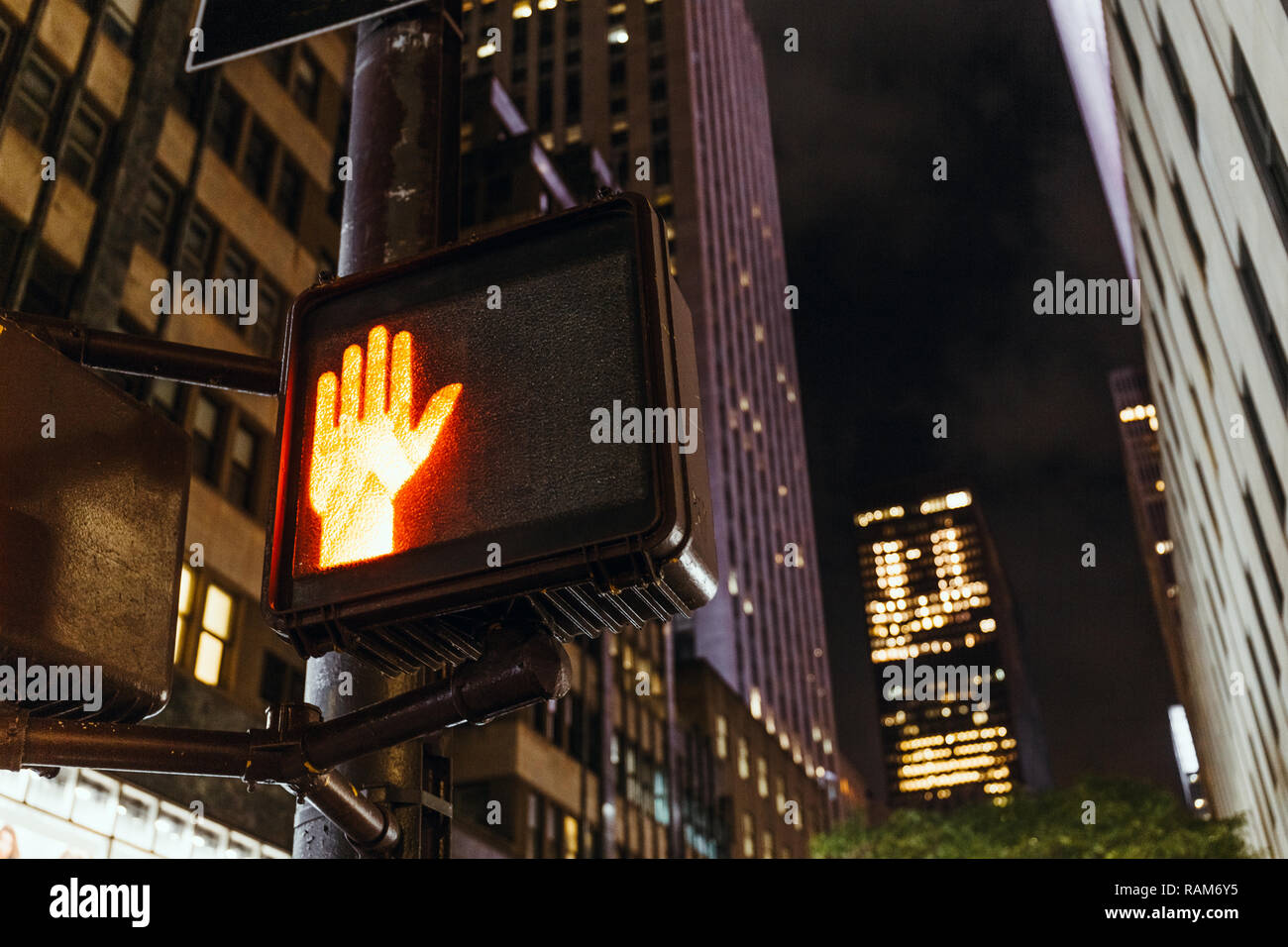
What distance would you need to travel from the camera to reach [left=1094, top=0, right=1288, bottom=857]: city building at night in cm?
1811

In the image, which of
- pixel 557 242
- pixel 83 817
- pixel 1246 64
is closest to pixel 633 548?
pixel 557 242

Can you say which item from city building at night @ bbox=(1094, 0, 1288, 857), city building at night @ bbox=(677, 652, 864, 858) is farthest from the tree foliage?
city building at night @ bbox=(677, 652, 864, 858)

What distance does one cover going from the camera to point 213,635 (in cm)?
2616

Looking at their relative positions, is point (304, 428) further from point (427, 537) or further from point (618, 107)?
point (618, 107)

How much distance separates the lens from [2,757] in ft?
7.71

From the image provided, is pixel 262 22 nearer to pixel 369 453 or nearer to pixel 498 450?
pixel 369 453

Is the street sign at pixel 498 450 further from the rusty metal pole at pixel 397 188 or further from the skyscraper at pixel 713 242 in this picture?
the skyscraper at pixel 713 242

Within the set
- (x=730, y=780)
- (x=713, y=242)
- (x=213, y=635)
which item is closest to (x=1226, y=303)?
(x=213, y=635)

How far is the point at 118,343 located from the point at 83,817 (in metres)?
19.7

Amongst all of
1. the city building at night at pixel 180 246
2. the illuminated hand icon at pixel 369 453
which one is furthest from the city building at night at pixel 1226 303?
the city building at night at pixel 180 246

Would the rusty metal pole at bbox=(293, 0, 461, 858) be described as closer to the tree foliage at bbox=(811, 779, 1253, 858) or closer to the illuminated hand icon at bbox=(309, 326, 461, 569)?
the illuminated hand icon at bbox=(309, 326, 461, 569)

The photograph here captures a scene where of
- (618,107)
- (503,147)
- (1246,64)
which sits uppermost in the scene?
(618,107)

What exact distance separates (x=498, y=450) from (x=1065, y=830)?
141ft
